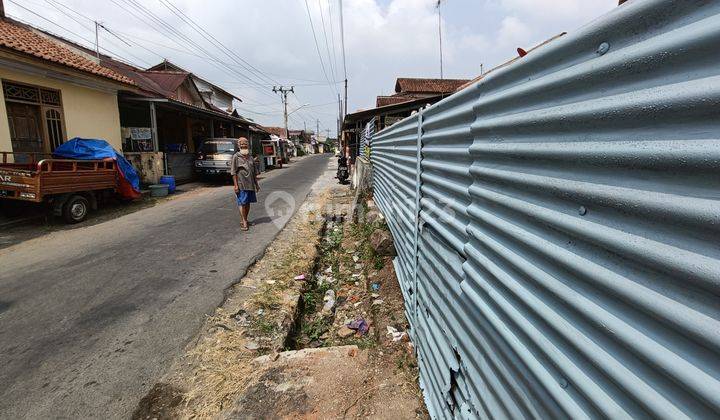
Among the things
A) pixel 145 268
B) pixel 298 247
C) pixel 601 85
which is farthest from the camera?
pixel 298 247

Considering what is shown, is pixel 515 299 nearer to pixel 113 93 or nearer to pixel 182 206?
pixel 182 206

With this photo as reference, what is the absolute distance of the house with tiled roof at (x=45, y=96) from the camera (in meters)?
8.92

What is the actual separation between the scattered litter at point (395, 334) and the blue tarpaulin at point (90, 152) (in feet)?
30.0

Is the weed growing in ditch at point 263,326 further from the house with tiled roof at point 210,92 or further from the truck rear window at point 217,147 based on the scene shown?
the house with tiled roof at point 210,92

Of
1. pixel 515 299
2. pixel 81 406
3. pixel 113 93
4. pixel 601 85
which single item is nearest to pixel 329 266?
pixel 81 406

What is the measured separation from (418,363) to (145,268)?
4.19m

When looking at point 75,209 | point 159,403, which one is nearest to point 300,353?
point 159,403

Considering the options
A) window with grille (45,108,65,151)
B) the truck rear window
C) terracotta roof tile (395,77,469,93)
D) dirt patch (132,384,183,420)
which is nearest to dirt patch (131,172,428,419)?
dirt patch (132,384,183,420)

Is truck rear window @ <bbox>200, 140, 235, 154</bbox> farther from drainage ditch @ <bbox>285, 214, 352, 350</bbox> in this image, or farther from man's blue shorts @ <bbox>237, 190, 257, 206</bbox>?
drainage ditch @ <bbox>285, 214, 352, 350</bbox>

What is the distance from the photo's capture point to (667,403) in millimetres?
708

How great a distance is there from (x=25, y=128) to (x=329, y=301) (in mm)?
10611

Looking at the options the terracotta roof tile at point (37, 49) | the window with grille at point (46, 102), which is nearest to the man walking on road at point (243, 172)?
the terracotta roof tile at point (37, 49)

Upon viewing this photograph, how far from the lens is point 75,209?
8.06 metres

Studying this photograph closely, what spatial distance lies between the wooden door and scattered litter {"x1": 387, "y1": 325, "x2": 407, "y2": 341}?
36.2 ft
